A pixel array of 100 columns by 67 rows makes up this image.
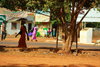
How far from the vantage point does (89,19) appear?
24.9m

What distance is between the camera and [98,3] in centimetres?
1007

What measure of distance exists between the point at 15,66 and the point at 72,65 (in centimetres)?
201

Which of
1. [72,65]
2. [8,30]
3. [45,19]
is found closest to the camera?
[72,65]

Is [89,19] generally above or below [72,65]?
above

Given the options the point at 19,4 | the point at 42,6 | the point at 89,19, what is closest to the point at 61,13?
the point at 42,6

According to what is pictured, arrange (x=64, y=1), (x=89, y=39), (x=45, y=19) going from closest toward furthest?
(x=64, y=1) < (x=89, y=39) < (x=45, y=19)

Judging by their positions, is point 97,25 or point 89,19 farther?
point 97,25

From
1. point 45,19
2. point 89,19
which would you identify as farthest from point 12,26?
point 89,19

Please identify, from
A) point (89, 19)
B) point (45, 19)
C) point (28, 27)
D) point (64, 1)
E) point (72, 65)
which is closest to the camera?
point (72, 65)

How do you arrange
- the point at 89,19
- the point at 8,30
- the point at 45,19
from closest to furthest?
1. the point at 89,19
2. the point at 45,19
3. the point at 8,30

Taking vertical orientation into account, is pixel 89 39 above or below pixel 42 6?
below

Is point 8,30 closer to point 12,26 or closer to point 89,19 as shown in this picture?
point 12,26

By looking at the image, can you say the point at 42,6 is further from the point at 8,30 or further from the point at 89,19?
the point at 8,30

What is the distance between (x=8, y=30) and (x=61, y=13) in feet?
89.7
